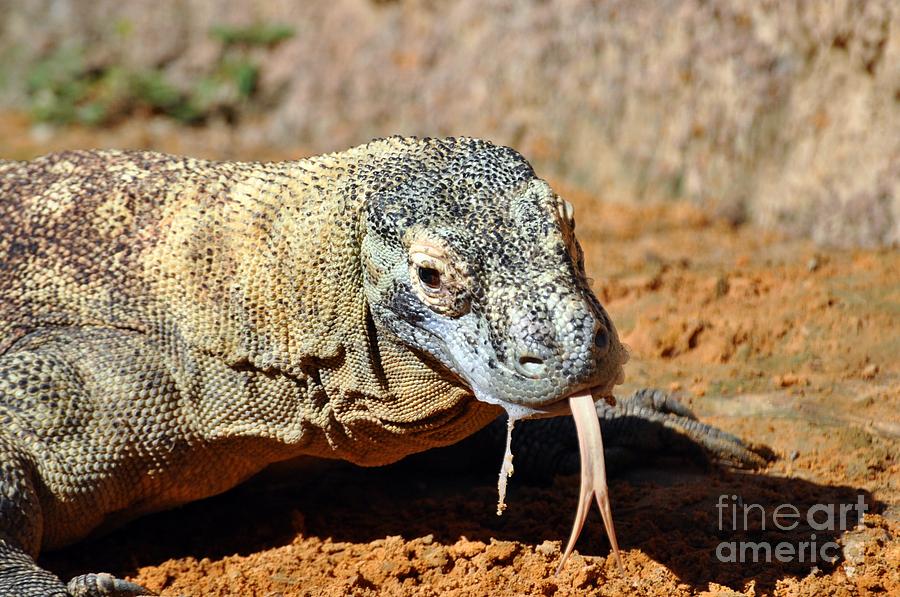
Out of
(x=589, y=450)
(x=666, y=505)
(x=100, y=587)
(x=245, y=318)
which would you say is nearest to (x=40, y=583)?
(x=100, y=587)

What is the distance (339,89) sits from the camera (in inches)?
414

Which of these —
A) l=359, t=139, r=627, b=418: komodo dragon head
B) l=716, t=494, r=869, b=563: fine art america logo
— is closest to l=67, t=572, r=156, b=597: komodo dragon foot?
l=359, t=139, r=627, b=418: komodo dragon head

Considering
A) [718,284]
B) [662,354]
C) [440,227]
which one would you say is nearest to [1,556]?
[440,227]

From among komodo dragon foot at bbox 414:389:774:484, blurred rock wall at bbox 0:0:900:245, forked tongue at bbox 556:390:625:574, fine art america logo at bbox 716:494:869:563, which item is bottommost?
fine art america logo at bbox 716:494:869:563

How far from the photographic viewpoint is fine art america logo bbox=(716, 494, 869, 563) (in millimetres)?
4098

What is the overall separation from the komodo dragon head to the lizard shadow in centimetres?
104

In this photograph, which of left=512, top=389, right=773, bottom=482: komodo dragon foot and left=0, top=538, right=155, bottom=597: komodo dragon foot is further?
left=512, top=389, right=773, bottom=482: komodo dragon foot

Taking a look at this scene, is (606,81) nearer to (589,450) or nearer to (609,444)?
(609,444)

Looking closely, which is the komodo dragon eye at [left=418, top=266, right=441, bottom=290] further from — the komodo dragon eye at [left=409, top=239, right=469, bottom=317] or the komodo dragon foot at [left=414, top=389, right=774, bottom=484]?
the komodo dragon foot at [left=414, top=389, right=774, bottom=484]

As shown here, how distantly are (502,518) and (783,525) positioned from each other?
1058mm

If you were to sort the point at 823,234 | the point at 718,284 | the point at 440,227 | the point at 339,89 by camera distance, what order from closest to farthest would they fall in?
the point at 440,227 < the point at 718,284 < the point at 823,234 < the point at 339,89

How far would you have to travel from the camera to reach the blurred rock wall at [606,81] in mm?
7266

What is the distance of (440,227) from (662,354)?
8.59ft

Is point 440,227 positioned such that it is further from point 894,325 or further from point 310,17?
point 310,17
